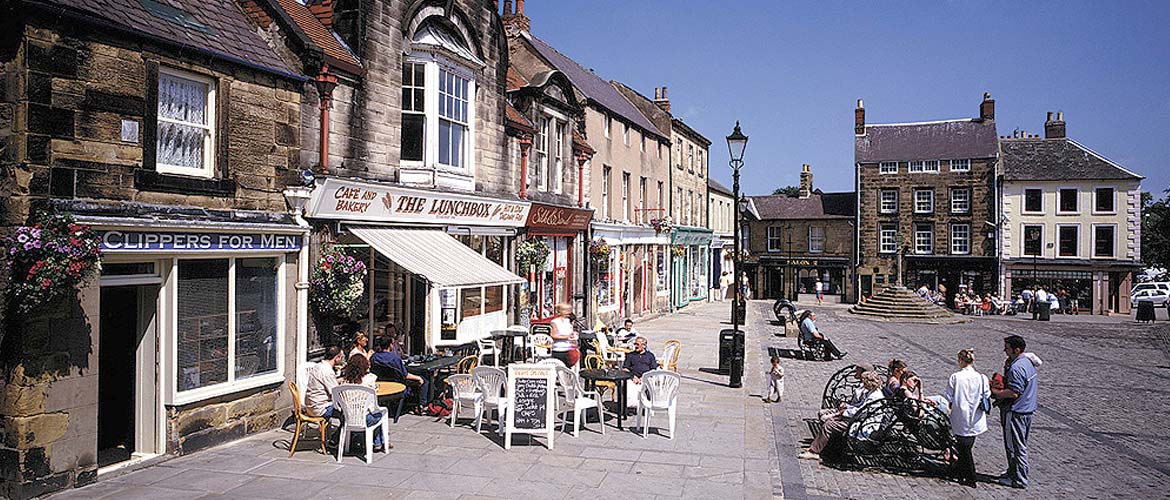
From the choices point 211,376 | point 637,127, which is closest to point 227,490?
point 211,376

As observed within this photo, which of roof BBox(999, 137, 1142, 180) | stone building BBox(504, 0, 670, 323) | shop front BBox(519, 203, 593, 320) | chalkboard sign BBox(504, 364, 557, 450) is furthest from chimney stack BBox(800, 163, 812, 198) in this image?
chalkboard sign BBox(504, 364, 557, 450)

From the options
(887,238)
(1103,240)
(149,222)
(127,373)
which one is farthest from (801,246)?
(149,222)

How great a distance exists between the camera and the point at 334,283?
11.1m

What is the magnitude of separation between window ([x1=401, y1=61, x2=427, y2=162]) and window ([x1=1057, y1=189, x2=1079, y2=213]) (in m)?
40.6

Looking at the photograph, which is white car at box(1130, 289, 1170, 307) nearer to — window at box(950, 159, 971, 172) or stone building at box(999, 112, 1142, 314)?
stone building at box(999, 112, 1142, 314)

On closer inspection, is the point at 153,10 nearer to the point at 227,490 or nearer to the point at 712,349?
the point at 227,490

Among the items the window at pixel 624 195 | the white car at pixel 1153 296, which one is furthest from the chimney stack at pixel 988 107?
the window at pixel 624 195

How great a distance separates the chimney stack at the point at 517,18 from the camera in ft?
84.8

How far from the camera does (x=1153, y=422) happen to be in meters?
12.3

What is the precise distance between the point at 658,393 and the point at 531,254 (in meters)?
7.55

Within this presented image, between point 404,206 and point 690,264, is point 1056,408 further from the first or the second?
point 690,264

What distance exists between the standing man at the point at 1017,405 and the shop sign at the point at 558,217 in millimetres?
10774

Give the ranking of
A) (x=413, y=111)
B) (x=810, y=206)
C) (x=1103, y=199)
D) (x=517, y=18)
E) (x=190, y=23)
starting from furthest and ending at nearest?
(x=810, y=206) < (x=1103, y=199) < (x=517, y=18) < (x=413, y=111) < (x=190, y=23)

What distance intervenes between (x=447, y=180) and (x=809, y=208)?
1590 inches
